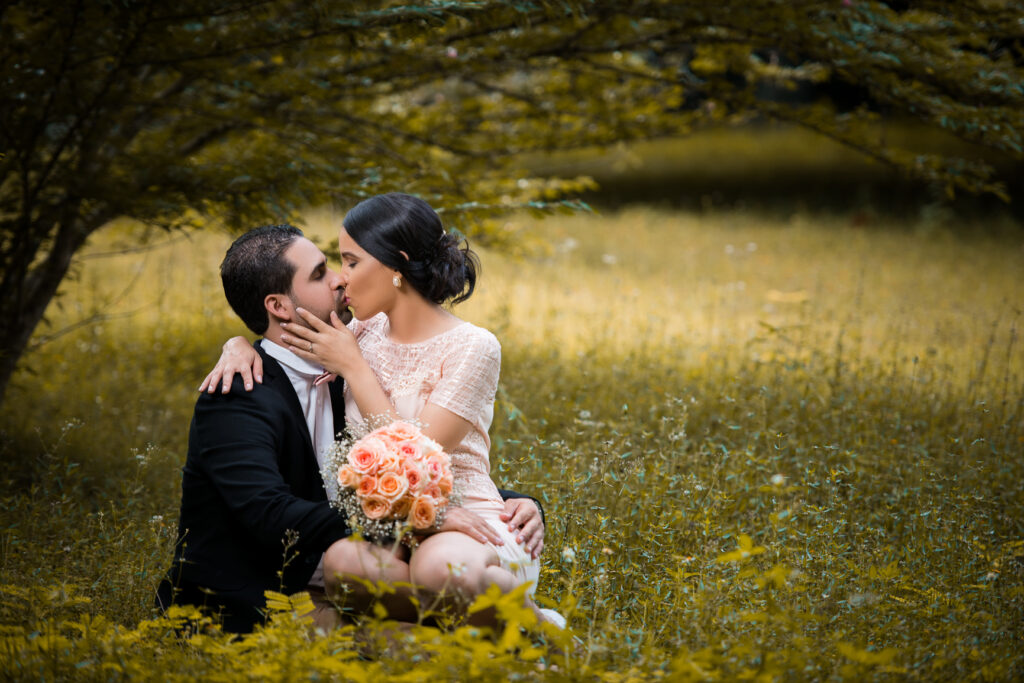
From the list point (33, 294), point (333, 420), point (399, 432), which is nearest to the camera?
point (399, 432)

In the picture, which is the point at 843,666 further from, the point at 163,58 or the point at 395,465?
the point at 163,58

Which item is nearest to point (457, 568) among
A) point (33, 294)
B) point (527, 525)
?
point (527, 525)

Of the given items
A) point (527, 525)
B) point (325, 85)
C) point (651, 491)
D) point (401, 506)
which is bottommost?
point (651, 491)

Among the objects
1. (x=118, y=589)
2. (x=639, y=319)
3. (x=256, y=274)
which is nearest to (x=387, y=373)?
(x=256, y=274)

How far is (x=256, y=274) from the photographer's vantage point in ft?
9.69

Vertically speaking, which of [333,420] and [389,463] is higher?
[389,463]

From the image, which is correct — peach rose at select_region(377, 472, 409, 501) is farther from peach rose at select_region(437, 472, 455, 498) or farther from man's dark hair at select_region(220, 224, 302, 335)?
man's dark hair at select_region(220, 224, 302, 335)

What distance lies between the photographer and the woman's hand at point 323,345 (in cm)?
286

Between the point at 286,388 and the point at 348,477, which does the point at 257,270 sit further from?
the point at 348,477

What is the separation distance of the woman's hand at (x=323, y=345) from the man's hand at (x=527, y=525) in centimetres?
79

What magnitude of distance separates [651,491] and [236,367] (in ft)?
6.77

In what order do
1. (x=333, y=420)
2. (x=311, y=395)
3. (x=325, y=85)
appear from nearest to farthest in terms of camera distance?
(x=311, y=395)
(x=333, y=420)
(x=325, y=85)

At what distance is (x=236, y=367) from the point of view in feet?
9.12

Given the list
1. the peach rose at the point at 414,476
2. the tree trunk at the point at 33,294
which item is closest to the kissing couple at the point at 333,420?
the peach rose at the point at 414,476
